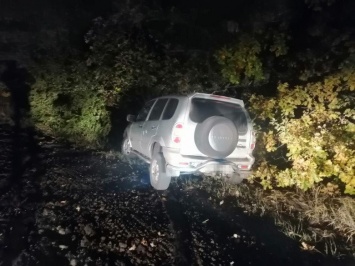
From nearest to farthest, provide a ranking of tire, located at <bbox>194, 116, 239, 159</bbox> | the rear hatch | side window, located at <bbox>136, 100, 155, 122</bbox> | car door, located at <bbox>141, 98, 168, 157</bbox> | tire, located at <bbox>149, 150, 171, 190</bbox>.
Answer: tire, located at <bbox>194, 116, 239, 159</bbox> < the rear hatch < tire, located at <bbox>149, 150, 171, 190</bbox> < car door, located at <bbox>141, 98, 168, 157</bbox> < side window, located at <bbox>136, 100, 155, 122</bbox>

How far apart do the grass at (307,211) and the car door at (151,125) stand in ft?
4.75

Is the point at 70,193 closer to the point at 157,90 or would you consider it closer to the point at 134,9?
the point at 157,90

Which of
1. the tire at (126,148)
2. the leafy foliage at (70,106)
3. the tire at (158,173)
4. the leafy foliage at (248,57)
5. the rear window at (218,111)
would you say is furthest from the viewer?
the leafy foliage at (70,106)

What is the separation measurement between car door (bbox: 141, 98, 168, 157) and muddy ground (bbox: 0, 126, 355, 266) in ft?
2.56

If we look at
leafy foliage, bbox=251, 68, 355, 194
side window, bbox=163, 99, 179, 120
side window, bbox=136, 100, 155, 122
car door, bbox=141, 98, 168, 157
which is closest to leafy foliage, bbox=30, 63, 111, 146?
side window, bbox=136, 100, 155, 122

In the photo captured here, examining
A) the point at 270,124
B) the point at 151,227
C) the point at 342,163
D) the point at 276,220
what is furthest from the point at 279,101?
the point at 151,227

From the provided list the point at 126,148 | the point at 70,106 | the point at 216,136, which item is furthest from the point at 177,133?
the point at 70,106

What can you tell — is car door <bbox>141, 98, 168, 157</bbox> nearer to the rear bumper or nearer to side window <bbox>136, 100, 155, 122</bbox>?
side window <bbox>136, 100, 155, 122</bbox>

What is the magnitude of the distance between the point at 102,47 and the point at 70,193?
6066 mm

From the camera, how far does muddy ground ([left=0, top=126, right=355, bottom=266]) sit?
14.2ft

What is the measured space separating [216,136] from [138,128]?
2758 mm

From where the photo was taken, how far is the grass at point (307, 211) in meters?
4.93

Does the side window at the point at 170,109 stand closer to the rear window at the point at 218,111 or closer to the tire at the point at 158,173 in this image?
the rear window at the point at 218,111

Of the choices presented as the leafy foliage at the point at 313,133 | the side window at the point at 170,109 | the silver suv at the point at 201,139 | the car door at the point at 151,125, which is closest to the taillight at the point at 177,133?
the silver suv at the point at 201,139
